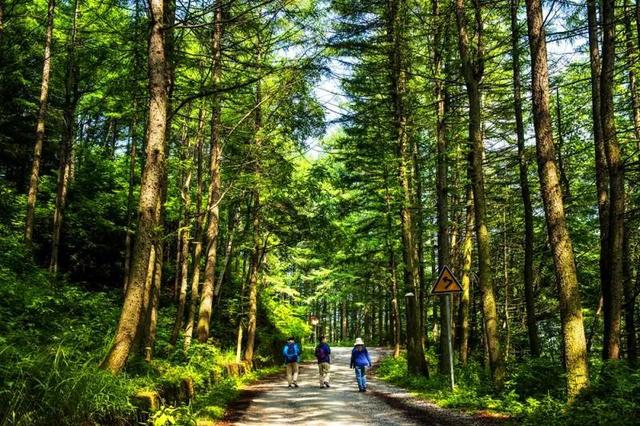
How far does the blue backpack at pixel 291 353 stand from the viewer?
1578 centimetres

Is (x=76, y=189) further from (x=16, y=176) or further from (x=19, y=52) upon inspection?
(x=19, y=52)

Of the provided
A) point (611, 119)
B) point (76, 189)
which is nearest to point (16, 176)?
point (76, 189)

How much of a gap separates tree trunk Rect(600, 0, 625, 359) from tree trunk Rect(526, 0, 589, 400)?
7.49ft

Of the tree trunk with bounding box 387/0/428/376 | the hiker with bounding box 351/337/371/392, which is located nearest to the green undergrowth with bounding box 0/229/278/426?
the hiker with bounding box 351/337/371/392

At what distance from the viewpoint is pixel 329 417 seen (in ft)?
28.6

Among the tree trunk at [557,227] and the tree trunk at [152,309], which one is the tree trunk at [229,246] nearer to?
the tree trunk at [152,309]

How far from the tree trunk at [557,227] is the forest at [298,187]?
4 cm

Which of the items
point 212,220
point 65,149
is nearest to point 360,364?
point 212,220

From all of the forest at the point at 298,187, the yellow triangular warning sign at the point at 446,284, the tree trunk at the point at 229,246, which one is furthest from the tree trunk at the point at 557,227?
the tree trunk at the point at 229,246

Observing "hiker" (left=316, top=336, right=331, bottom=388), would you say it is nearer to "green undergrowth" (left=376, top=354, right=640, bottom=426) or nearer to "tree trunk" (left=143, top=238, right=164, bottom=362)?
"green undergrowth" (left=376, top=354, right=640, bottom=426)

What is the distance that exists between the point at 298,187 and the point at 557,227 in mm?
11158

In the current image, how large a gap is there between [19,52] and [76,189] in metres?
6.84

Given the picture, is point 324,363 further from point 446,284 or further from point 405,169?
point 405,169

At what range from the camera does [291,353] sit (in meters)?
15.9
